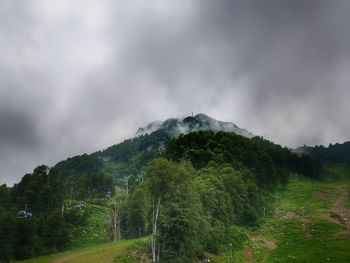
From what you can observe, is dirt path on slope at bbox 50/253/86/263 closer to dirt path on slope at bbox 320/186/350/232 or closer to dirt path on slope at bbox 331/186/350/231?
dirt path on slope at bbox 320/186/350/232

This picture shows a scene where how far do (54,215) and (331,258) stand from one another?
60.0 m

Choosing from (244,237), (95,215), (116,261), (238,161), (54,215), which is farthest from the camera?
(95,215)

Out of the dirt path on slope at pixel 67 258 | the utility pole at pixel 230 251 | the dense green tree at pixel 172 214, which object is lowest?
the utility pole at pixel 230 251

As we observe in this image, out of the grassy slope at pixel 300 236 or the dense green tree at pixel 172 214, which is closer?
the dense green tree at pixel 172 214

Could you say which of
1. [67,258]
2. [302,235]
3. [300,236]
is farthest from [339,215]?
[67,258]

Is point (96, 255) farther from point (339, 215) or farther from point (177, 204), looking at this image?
point (339, 215)

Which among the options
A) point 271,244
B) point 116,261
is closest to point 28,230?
point 116,261

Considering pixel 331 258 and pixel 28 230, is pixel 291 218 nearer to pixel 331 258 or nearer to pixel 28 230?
pixel 331 258

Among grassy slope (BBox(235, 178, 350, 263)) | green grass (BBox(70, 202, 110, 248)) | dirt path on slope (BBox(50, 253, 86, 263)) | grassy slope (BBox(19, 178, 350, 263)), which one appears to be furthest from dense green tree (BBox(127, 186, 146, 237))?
dirt path on slope (BBox(50, 253, 86, 263))

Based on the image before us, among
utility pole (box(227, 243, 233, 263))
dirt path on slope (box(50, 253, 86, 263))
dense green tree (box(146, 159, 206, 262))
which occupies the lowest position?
utility pole (box(227, 243, 233, 263))

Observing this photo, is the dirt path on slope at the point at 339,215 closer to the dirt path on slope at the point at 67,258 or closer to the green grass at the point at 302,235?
the green grass at the point at 302,235

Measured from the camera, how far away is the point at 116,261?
63.4 metres

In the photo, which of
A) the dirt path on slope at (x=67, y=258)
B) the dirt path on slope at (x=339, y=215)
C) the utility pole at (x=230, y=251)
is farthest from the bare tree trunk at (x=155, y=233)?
the dirt path on slope at (x=339, y=215)

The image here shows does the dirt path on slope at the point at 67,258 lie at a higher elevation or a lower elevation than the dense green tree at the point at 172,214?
lower
